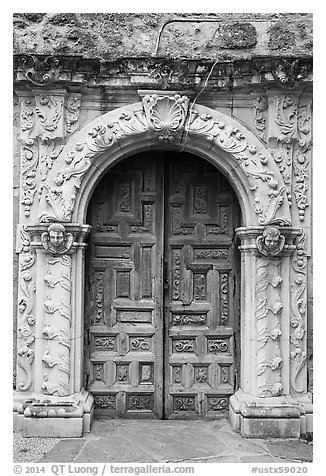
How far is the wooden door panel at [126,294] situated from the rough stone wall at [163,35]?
1.09 metres

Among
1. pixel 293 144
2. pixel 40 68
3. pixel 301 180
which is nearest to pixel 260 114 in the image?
pixel 293 144

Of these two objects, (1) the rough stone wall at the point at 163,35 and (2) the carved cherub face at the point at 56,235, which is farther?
(1) the rough stone wall at the point at 163,35

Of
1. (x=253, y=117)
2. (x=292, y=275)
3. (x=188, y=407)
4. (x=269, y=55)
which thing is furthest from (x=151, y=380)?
(x=269, y=55)

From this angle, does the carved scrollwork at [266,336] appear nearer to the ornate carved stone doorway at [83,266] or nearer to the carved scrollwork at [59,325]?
the ornate carved stone doorway at [83,266]

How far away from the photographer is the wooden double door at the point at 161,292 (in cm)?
502

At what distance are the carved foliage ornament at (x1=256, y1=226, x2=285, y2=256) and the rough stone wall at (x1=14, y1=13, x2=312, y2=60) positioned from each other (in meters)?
1.62

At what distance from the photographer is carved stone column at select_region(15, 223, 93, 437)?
14.8ft

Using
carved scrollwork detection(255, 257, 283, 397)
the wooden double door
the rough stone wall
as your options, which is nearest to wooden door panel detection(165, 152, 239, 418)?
the wooden double door

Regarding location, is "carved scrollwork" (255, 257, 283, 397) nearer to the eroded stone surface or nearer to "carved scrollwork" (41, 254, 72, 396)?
the eroded stone surface

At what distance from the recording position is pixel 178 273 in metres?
5.09

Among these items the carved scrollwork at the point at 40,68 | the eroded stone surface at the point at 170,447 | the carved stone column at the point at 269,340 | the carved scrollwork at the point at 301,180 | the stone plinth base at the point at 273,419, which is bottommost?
the eroded stone surface at the point at 170,447

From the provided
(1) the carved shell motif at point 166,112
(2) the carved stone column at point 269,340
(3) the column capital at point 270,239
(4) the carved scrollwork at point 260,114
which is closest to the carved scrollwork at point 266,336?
(2) the carved stone column at point 269,340

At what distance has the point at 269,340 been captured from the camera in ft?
15.3
